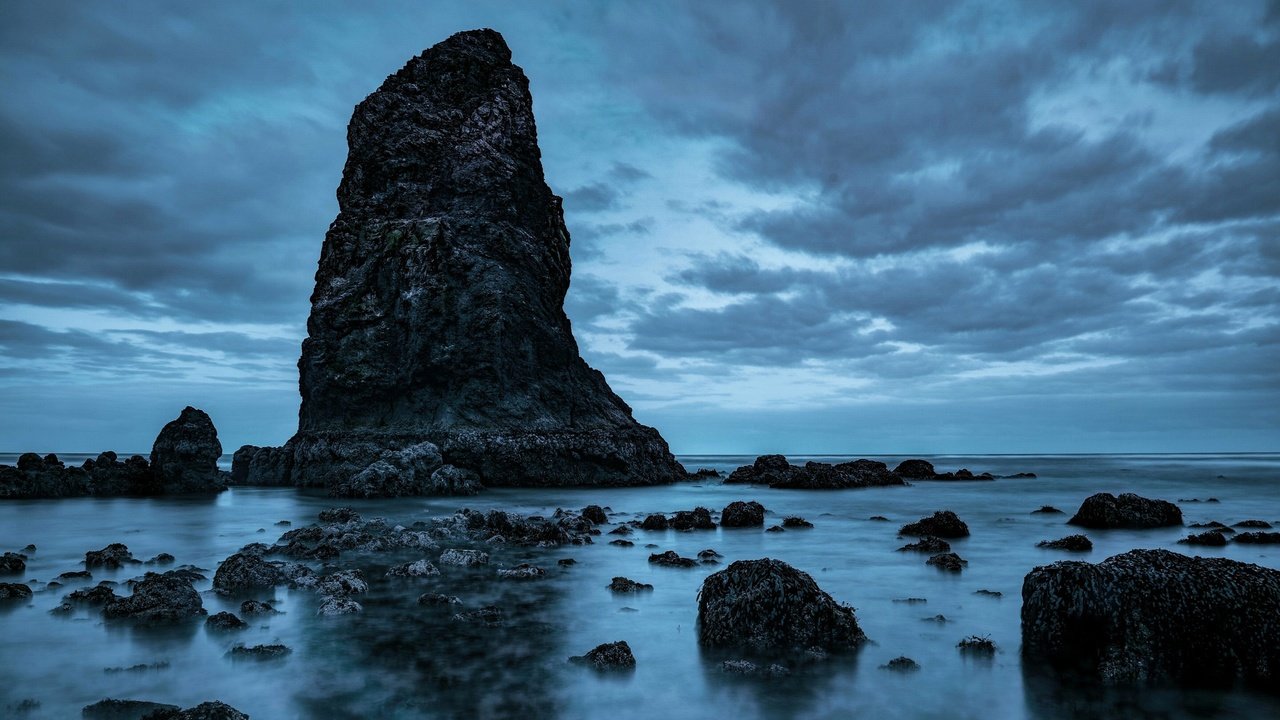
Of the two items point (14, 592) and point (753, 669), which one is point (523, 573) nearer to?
point (753, 669)

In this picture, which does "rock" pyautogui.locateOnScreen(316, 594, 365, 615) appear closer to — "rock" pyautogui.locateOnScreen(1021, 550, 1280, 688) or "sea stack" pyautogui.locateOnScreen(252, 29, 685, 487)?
"rock" pyautogui.locateOnScreen(1021, 550, 1280, 688)

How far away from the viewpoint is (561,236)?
56.0 meters

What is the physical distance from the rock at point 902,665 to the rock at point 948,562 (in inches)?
293

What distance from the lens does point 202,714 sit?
6246 mm

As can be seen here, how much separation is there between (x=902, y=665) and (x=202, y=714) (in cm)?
734

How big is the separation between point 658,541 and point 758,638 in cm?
1124

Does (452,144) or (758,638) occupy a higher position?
(452,144)

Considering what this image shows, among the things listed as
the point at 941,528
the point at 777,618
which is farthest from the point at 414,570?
the point at 941,528

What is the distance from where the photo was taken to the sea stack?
145 feet

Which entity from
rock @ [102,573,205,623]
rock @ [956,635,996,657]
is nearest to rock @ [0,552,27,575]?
rock @ [102,573,205,623]

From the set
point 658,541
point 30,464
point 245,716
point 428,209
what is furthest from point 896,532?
point 30,464

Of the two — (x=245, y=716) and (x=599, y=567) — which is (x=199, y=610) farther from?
(x=599, y=567)

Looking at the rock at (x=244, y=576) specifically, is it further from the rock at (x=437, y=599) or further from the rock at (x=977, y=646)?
the rock at (x=977, y=646)

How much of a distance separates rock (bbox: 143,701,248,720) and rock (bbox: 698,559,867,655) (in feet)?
18.1
